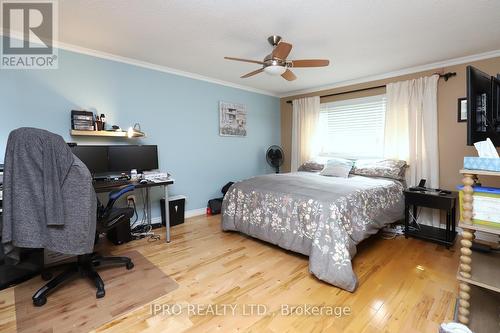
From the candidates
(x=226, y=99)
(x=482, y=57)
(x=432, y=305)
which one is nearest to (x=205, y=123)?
(x=226, y=99)

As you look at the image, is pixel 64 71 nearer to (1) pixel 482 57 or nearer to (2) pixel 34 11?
(2) pixel 34 11

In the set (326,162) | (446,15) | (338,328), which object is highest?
(446,15)

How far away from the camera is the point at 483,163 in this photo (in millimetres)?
1312

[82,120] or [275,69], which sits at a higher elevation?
[275,69]

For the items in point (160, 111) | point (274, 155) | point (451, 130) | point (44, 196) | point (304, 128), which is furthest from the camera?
point (274, 155)

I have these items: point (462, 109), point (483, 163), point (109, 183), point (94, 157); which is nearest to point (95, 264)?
point (109, 183)

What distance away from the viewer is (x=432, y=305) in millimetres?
1711

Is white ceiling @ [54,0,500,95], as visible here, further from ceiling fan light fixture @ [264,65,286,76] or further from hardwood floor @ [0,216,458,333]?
hardwood floor @ [0,216,458,333]

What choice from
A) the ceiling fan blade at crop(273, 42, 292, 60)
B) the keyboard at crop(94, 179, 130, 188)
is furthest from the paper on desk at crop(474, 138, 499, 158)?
the keyboard at crop(94, 179, 130, 188)

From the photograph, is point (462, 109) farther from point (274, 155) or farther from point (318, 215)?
point (274, 155)

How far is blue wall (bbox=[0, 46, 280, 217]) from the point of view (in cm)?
253

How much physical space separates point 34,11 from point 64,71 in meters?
0.70

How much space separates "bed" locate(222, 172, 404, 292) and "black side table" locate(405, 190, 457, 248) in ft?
0.54

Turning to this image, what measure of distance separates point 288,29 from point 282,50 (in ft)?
1.04
